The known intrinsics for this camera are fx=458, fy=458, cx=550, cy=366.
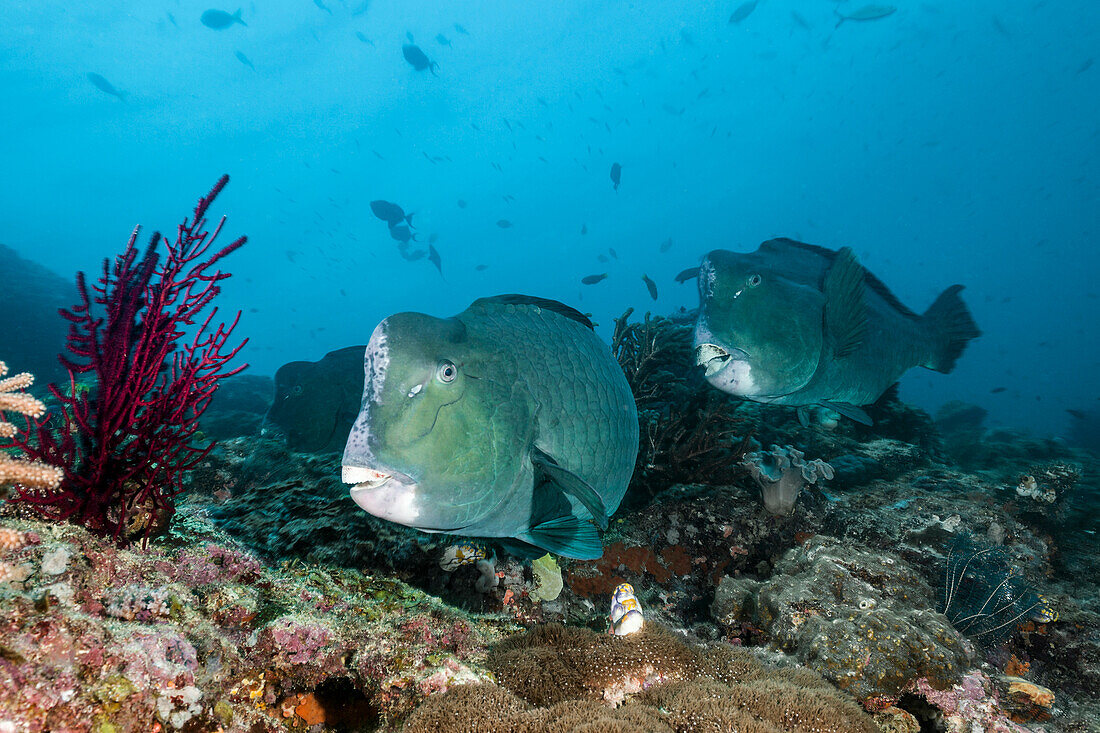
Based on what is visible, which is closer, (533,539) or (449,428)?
(449,428)

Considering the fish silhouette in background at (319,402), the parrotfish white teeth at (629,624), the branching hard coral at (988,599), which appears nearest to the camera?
the parrotfish white teeth at (629,624)

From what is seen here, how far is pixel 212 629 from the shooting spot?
175 cm

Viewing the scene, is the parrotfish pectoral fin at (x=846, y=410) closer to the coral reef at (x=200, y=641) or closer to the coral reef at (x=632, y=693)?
the coral reef at (x=632, y=693)

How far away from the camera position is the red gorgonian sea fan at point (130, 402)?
216 centimetres

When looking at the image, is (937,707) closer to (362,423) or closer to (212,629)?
(362,423)

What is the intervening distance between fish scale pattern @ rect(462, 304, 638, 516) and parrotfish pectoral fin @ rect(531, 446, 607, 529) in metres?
0.09

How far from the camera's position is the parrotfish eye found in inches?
73.9

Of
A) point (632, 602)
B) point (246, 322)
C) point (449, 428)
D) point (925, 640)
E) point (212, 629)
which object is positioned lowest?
point (925, 640)

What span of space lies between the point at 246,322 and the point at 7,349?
128888 mm

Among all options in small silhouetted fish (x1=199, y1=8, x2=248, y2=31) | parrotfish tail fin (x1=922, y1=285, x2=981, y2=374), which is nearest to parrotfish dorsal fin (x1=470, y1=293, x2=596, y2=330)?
parrotfish tail fin (x1=922, y1=285, x2=981, y2=374)

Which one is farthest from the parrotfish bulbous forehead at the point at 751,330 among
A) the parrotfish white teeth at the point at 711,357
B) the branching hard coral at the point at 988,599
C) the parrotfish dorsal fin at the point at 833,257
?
the branching hard coral at the point at 988,599

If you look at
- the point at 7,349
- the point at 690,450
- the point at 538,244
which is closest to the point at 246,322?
the point at 538,244

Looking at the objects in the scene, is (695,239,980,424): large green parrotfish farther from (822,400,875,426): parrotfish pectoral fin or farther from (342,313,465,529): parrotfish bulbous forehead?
(342,313,465,529): parrotfish bulbous forehead

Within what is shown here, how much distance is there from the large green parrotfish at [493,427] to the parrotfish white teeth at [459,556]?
72 centimetres
